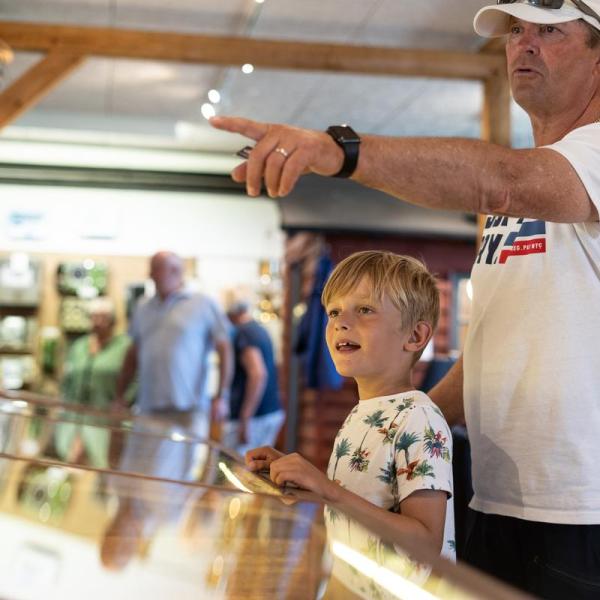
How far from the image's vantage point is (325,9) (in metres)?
6.15

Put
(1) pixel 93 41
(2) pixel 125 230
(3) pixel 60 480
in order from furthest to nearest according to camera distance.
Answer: (2) pixel 125 230 → (1) pixel 93 41 → (3) pixel 60 480

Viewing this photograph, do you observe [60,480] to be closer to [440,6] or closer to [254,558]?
[254,558]

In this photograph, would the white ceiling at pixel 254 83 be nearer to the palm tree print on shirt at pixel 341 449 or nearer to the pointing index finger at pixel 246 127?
the palm tree print on shirt at pixel 341 449

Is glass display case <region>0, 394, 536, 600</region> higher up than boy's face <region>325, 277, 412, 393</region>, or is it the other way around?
boy's face <region>325, 277, 412, 393</region>

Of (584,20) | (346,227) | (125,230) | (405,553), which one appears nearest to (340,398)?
(346,227)

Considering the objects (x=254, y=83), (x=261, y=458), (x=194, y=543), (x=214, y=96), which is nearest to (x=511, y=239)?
(x=261, y=458)

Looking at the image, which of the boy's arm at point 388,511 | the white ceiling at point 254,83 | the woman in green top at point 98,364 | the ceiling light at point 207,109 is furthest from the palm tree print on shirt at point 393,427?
the ceiling light at point 207,109

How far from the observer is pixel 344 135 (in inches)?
51.0

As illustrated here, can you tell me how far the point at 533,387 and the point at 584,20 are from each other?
64 cm

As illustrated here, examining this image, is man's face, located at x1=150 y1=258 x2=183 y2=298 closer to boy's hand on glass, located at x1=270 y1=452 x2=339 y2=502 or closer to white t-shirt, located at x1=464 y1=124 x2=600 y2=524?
white t-shirt, located at x1=464 y1=124 x2=600 y2=524

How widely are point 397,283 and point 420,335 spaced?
10cm

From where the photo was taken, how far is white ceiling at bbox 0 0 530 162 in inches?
249

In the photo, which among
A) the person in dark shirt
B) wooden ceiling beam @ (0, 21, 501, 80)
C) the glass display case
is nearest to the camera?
the glass display case

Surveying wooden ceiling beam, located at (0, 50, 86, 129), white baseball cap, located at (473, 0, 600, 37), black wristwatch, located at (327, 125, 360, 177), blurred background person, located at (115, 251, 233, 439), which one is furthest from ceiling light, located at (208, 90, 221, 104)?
black wristwatch, located at (327, 125, 360, 177)
